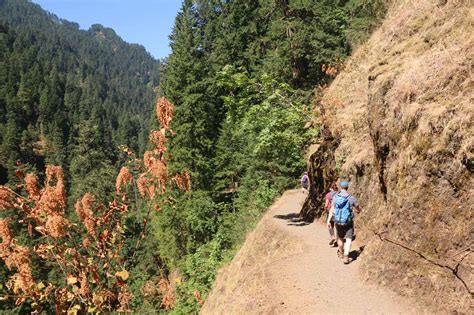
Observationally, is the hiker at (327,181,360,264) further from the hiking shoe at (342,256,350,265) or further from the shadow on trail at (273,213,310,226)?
the shadow on trail at (273,213,310,226)

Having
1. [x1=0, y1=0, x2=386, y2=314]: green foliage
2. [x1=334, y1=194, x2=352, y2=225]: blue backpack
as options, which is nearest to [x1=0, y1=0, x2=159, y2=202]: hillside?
[x1=0, y1=0, x2=386, y2=314]: green foliage

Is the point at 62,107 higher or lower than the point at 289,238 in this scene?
higher

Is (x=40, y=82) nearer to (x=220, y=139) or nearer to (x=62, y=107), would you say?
(x=62, y=107)

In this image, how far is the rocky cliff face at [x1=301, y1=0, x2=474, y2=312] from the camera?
639 cm

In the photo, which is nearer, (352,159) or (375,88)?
(375,88)

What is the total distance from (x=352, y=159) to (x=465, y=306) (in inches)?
273

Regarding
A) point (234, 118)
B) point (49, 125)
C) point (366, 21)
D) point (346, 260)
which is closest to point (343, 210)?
point (346, 260)

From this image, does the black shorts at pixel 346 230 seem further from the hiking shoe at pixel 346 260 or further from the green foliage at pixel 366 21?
the green foliage at pixel 366 21

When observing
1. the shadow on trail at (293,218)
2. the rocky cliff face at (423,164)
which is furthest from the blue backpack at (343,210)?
the shadow on trail at (293,218)

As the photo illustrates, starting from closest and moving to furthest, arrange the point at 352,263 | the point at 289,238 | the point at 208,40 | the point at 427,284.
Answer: the point at 427,284 < the point at 352,263 < the point at 289,238 < the point at 208,40

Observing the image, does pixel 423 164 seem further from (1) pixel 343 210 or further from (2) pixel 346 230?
(2) pixel 346 230

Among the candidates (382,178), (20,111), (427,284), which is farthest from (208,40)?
(20,111)

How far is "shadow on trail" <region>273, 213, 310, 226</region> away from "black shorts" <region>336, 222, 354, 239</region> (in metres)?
5.37

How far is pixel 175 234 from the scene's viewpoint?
30375 millimetres
